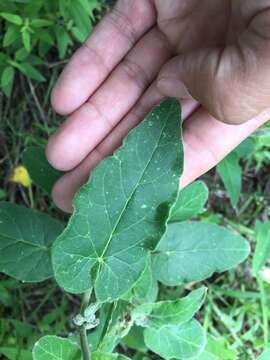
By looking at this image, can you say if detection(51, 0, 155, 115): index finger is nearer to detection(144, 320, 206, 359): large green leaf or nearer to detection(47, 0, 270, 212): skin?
detection(47, 0, 270, 212): skin

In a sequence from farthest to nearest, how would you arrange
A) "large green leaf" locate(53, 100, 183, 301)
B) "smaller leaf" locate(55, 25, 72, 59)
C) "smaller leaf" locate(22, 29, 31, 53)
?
"smaller leaf" locate(55, 25, 72, 59)
"smaller leaf" locate(22, 29, 31, 53)
"large green leaf" locate(53, 100, 183, 301)

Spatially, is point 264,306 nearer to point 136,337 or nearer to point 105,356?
point 136,337

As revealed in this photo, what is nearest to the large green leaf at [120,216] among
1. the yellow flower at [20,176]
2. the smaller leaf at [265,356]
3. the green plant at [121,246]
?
the green plant at [121,246]

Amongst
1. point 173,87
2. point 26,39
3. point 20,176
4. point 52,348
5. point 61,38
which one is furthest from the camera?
point 20,176

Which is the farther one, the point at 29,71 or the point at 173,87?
the point at 29,71

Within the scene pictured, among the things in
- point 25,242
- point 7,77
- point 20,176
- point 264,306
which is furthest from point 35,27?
point 264,306

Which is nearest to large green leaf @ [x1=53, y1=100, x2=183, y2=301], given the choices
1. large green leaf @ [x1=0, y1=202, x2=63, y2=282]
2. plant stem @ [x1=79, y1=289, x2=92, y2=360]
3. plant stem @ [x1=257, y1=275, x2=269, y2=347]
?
plant stem @ [x1=79, y1=289, x2=92, y2=360]

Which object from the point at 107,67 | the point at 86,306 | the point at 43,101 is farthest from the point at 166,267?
the point at 43,101
